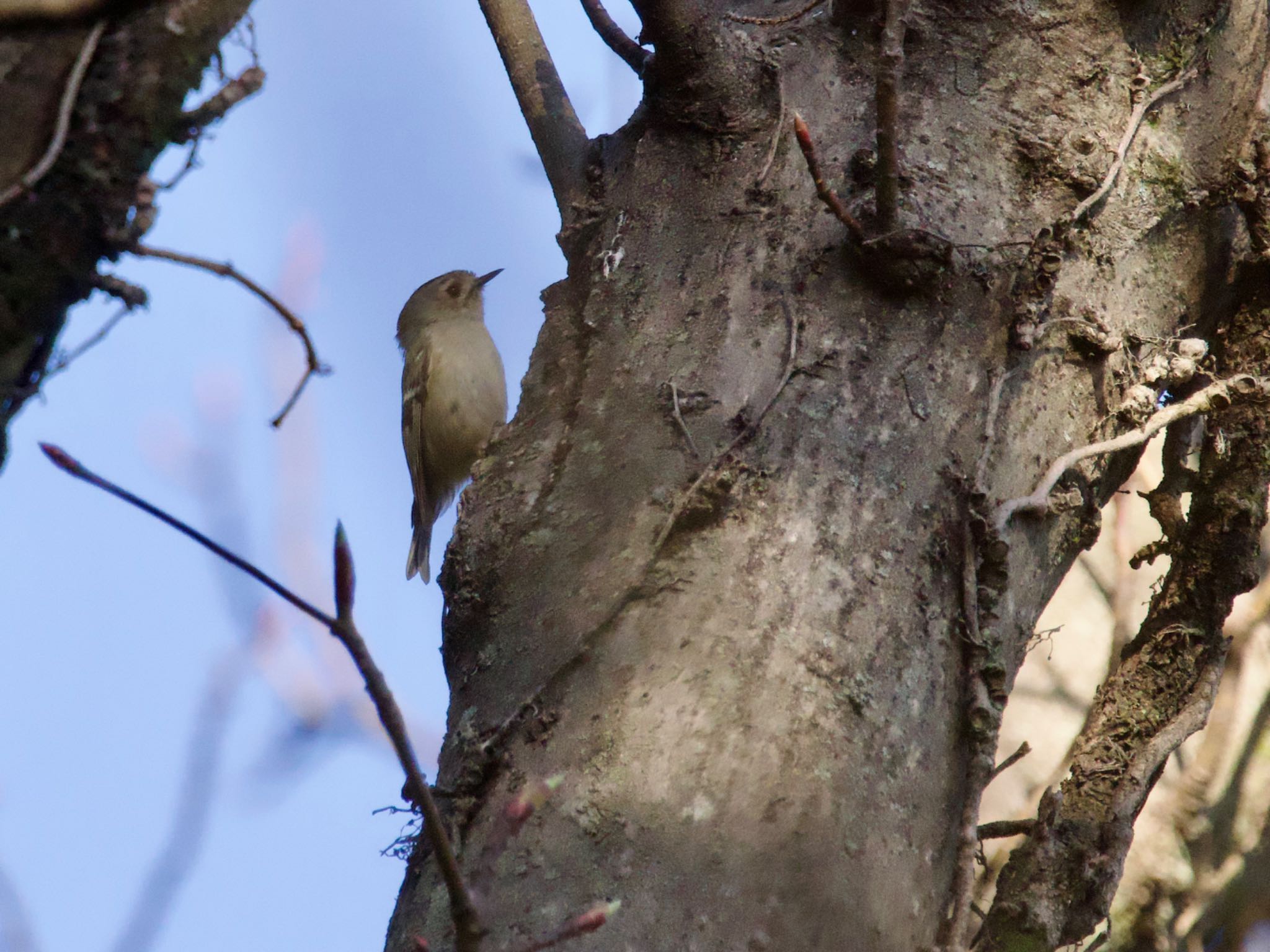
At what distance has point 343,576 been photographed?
1.14 metres

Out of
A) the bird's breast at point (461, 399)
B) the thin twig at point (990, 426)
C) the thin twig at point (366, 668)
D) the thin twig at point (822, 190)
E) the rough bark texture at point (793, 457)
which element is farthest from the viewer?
the bird's breast at point (461, 399)

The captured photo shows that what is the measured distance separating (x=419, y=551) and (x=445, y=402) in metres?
0.70

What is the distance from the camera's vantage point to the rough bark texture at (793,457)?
1.84 metres

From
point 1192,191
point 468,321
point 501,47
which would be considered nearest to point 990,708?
point 1192,191

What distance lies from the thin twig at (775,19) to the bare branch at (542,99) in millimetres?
462

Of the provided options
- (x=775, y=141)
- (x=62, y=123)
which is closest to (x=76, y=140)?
(x=62, y=123)

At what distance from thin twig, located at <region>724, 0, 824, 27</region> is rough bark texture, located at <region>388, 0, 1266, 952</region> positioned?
0.04 meters

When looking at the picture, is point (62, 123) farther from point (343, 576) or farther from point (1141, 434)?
point (1141, 434)

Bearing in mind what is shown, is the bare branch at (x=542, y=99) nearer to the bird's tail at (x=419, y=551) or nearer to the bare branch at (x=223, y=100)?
the bare branch at (x=223, y=100)

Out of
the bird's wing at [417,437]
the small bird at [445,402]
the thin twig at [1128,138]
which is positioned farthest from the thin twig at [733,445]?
the bird's wing at [417,437]

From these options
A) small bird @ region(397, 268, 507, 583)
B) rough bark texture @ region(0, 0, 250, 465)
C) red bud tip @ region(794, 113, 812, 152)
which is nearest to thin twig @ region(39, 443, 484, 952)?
rough bark texture @ region(0, 0, 250, 465)

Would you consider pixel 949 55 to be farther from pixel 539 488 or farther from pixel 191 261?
pixel 191 261

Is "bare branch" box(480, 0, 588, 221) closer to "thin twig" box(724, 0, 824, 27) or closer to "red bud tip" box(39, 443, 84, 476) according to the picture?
"thin twig" box(724, 0, 824, 27)

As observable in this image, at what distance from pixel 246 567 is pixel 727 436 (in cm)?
118
